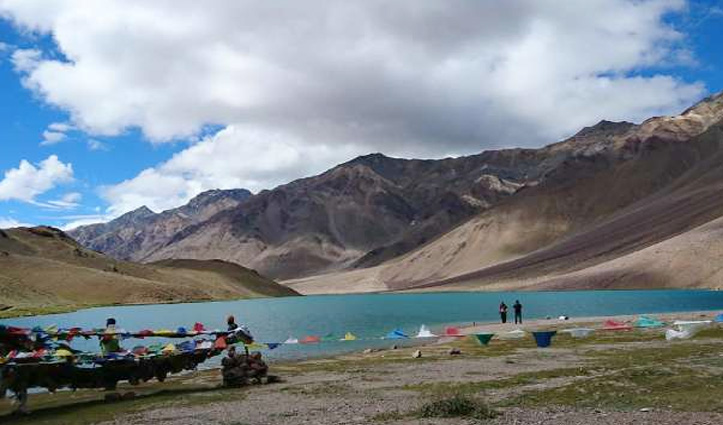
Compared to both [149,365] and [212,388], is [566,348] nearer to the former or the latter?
[212,388]

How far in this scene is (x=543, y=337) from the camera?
3772 cm

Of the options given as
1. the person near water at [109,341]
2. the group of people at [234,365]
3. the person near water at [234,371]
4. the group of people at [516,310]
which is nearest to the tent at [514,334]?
the group of people at [516,310]

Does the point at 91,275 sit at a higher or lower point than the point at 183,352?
higher

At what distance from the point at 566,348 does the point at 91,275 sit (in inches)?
6412

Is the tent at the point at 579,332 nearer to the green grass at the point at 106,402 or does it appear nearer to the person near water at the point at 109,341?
the green grass at the point at 106,402

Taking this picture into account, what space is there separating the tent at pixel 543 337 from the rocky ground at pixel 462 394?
236 cm

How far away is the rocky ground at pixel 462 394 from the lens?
1842 cm

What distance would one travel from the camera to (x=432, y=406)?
19094mm

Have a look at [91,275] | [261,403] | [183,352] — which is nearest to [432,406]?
[261,403]

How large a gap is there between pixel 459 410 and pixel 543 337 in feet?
67.5

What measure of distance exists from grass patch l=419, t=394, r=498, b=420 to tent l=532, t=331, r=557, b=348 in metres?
19.5

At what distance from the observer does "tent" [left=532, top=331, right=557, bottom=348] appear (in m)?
37.5

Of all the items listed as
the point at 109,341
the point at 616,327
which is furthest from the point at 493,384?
the point at 616,327

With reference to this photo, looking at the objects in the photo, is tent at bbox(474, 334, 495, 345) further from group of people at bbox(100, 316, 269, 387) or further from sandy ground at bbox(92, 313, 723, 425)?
group of people at bbox(100, 316, 269, 387)
